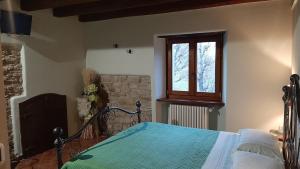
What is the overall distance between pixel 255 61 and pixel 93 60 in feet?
9.95

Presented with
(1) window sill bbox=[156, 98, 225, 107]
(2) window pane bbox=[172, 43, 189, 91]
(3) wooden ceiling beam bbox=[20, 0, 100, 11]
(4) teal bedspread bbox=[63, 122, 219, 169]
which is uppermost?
(3) wooden ceiling beam bbox=[20, 0, 100, 11]

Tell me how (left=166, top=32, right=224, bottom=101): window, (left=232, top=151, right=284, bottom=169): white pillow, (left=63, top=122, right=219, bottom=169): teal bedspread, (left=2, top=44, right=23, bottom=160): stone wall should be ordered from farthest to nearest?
(left=166, top=32, right=224, bottom=101): window, (left=2, top=44, right=23, bottom=160): stone wall, (left=63, top=122, right=219, bottom=169): teal bedspread, (left=232, top=151, right=284, bottom=169): white pillow

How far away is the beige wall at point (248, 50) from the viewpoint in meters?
3.37

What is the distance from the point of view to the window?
4082mm

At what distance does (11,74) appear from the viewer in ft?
11.7

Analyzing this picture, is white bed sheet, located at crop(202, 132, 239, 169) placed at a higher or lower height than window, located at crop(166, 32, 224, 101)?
lower

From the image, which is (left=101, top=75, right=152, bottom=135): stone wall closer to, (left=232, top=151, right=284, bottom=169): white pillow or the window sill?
the window sill

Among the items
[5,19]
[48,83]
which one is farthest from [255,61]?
[5,19]

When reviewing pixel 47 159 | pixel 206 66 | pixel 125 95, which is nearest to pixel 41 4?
pixel 125 95

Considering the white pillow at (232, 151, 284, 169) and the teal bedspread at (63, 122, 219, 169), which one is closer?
the white pillow at (232, 151, 284, 169)

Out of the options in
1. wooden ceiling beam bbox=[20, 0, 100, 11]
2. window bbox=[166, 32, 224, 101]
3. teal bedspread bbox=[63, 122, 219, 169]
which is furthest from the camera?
window bbox=[166, 32, 224, 101]

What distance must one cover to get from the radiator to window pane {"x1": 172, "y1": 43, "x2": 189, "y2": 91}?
0.41m

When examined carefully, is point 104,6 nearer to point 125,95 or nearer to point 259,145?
point 125,95

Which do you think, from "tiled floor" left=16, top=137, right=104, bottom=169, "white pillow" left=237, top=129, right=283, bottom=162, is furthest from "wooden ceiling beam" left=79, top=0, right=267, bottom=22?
"tiled floor" left=16, top=137, right=104, bottom=169
